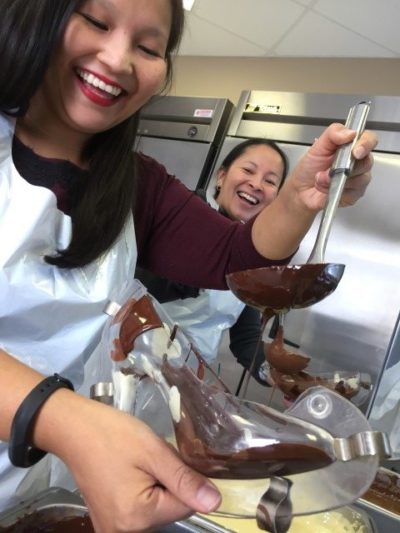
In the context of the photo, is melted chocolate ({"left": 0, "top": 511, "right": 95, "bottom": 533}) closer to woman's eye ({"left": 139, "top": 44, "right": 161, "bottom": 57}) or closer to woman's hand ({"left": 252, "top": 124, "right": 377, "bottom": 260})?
woman's hand ({"left": 252, "top": 124, "right": 377, "bottom": 260})

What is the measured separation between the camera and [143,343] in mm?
506

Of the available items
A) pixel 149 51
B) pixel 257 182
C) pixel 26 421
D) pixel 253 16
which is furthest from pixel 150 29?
pixel 253 16

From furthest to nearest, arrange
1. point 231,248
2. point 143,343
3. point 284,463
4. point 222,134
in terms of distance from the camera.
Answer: point 222,134, point 231,248, point 143,343, point 284,463

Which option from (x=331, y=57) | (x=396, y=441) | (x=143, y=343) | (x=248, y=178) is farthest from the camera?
(x=331, y=57)

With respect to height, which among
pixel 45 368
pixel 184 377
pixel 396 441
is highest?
pixel 184 377

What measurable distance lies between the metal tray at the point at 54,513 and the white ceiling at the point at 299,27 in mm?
2060

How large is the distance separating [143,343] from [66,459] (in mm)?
134

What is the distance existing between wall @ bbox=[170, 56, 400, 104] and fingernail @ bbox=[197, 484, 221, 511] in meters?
2.48

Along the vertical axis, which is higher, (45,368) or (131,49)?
(131,49)

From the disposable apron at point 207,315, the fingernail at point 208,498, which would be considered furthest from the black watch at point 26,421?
the disposable apron at point 207,315

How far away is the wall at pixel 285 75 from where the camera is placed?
2539mm

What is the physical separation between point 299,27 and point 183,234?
191 cm

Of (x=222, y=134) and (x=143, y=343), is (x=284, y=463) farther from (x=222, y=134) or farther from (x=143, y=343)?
(x=222, y=134)

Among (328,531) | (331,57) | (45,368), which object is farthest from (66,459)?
(331,57)
